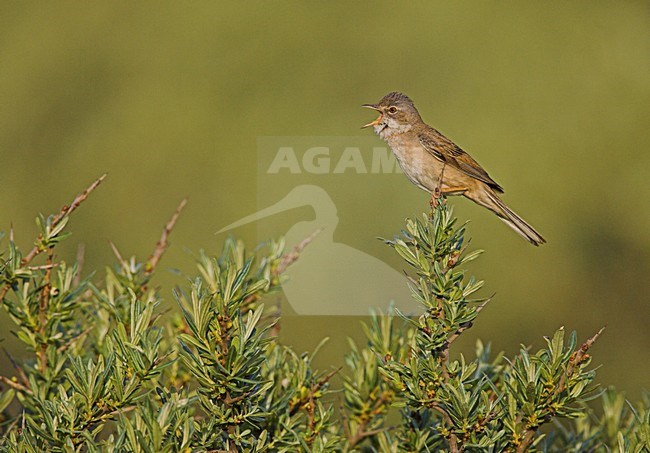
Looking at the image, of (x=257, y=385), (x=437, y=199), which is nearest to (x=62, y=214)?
(x=257, y=385)

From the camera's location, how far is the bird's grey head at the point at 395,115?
178 inches

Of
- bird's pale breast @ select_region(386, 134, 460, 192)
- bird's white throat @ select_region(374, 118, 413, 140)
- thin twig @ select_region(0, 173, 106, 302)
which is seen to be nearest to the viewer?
thin twig @ select_region(0, 173, 106, 302)

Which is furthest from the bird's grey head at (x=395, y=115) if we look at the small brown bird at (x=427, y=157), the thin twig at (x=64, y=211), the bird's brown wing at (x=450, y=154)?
the thin twig at (x=64, y=211)

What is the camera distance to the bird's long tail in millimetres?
4125

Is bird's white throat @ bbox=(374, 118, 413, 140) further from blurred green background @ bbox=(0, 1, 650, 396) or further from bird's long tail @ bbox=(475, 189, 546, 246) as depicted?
blurred green background @ bbox=(0, 1, 650, 396)

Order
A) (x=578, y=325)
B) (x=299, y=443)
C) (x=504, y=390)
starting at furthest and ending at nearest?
(x=578, y=325), (x=299, y=443), (x=504, y=390)

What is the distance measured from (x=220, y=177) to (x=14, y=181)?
1.93 meters

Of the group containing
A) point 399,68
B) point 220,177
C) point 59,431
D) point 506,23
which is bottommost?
point 59,431

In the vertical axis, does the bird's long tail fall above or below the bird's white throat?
below

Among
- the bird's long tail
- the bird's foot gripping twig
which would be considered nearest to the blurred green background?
the bird's long tail

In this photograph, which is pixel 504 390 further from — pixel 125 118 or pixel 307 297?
pixel 125 118

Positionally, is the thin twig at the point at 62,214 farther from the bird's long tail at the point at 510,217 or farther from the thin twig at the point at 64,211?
the bird's long tail at the point at 510,217

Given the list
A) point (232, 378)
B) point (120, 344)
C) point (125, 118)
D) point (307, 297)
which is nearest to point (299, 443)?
point (232, 378)

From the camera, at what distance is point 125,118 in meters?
7.54
